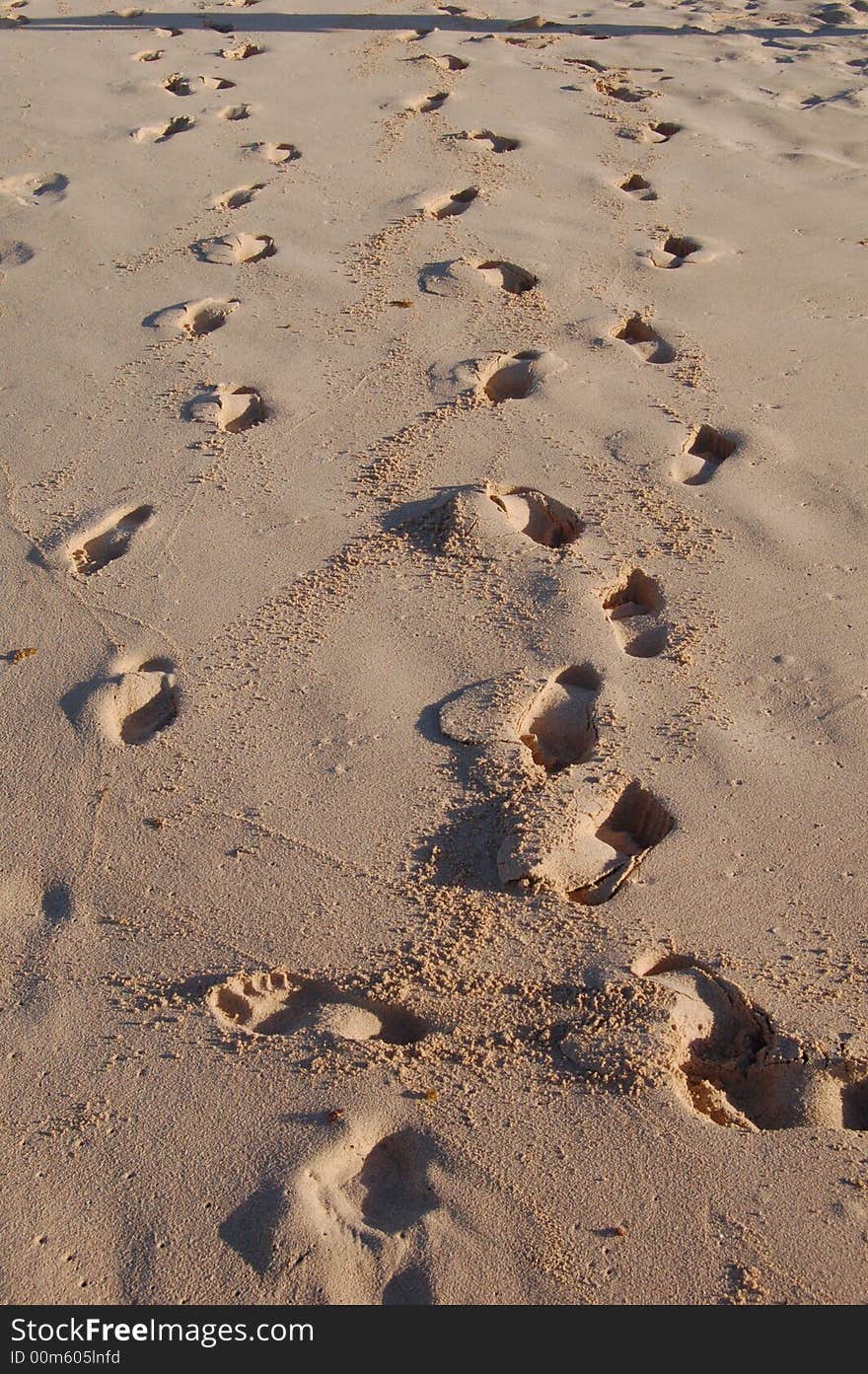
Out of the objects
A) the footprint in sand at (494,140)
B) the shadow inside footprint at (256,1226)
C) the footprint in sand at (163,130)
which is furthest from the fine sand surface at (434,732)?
the footprint in sand at (163,130)

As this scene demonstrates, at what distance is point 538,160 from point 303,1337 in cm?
425

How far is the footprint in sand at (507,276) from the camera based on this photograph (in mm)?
3660

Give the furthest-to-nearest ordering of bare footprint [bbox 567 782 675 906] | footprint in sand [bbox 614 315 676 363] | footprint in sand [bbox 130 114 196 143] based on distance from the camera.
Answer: footprint in sand [bbox 130 114 196 143]
footprint in sand [bbox 614 315 676 363]
bare footprint [bbox 567 782 675 906]

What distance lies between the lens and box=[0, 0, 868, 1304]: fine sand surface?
1.57 meters

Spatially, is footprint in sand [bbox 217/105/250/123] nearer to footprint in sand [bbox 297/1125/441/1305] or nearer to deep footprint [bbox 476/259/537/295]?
deep footprint [bbox 476/259/537/295]

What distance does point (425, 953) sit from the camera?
183 cm

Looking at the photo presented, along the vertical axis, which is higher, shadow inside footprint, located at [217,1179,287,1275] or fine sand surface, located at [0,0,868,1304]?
fine sand surface, located at [0,0,868,1304]

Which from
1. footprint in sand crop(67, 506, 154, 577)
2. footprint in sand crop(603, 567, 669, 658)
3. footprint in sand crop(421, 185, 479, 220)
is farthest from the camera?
footprint in sand crop(421, 185, 479, 220)

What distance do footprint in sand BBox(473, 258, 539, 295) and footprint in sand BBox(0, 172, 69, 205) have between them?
1757 millimetres

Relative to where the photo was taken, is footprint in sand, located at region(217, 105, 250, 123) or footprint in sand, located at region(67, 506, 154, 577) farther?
footprint in sand, located at region(217, 105, 250, 123)

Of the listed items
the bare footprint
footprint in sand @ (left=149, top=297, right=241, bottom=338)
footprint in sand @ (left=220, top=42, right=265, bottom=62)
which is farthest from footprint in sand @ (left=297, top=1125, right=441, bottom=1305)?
footprint in sand @ (left=220, top=42, right=265, bottom=62)

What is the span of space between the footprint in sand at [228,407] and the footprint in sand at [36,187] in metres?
1.67

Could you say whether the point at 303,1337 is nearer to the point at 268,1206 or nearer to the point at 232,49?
the point at 268,1206

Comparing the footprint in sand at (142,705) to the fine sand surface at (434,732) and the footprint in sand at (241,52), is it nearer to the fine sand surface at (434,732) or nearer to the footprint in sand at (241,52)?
the fine sand surface at (434,732)
